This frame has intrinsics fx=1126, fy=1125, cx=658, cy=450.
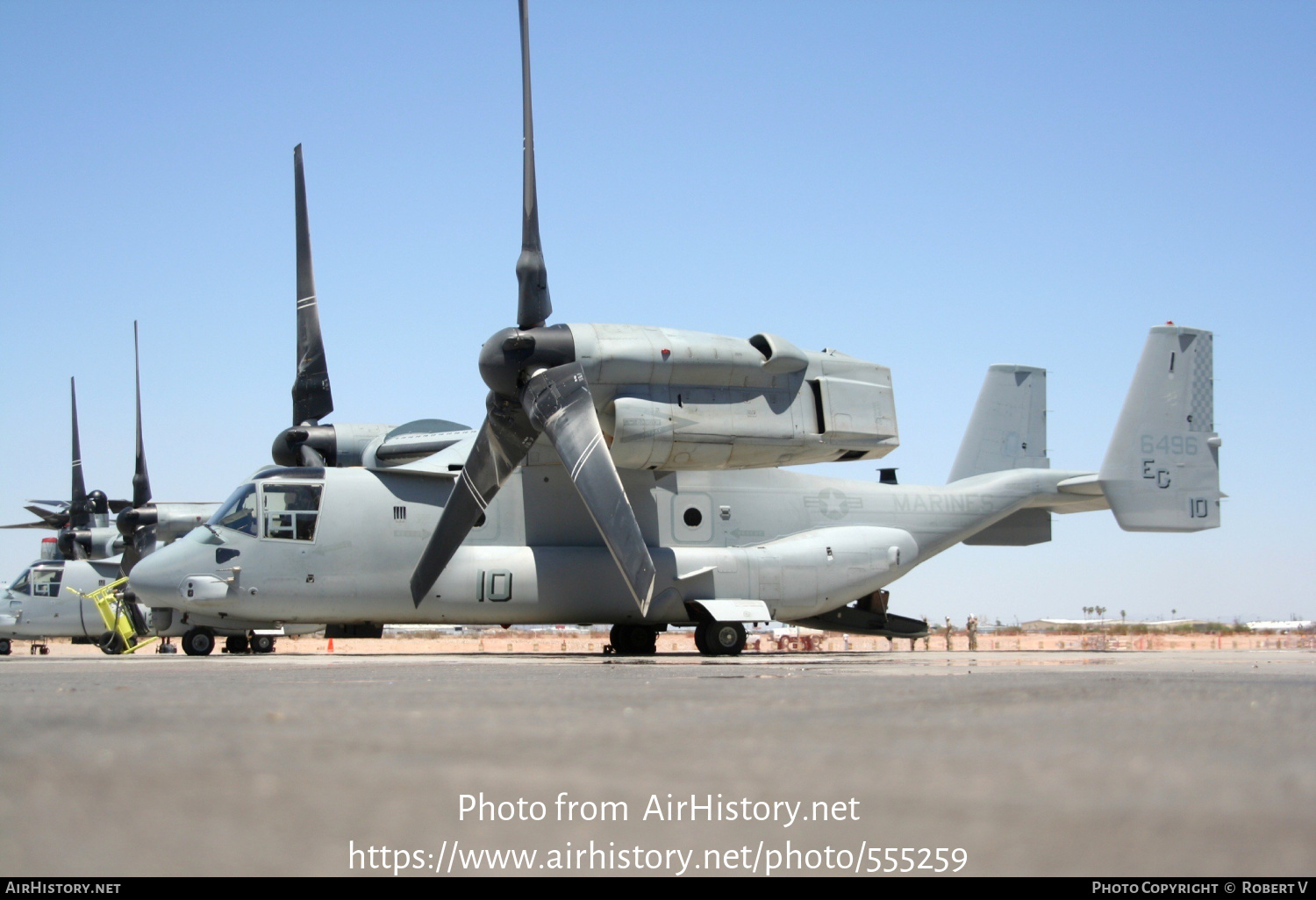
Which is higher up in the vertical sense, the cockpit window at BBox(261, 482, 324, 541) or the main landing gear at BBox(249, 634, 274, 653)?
the cockpit window at BBox(261, 482, 324, 541)

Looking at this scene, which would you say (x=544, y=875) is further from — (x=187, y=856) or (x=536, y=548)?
(x=536, y=548)

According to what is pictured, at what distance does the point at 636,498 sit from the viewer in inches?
703

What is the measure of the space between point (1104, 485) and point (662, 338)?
1024 centimetres

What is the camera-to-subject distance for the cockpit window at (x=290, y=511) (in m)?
16.8

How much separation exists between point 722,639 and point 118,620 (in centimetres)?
1617

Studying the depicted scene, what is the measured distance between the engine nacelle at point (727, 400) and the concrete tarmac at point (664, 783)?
9.23m

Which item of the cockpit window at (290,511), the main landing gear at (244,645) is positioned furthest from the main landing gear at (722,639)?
the main landing gear at (244,645)

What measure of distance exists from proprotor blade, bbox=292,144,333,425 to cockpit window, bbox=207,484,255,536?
2471mm

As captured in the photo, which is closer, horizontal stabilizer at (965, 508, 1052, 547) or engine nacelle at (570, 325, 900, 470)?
engine nacelle at (570, 325, 900, 470)

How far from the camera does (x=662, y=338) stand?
14922 mm

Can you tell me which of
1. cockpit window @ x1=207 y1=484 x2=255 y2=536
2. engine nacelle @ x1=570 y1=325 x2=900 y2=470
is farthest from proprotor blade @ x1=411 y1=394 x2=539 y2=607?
cockpit window @ x1=207 y1=484 x2=255 y2=536

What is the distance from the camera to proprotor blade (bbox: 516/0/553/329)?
49.2ft

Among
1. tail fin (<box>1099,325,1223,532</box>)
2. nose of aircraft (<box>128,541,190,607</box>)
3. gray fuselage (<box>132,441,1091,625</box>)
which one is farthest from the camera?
tail fin (<box>1099,325,1223,532</box>)

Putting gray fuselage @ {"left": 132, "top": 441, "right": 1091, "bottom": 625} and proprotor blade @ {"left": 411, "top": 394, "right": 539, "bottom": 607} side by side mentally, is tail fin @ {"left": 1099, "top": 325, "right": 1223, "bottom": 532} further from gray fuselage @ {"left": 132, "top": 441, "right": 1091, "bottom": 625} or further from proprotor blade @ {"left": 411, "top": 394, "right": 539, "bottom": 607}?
proprotor blade @ {"left": 411, "top": 394, "right": 539, "bottom": 607}
